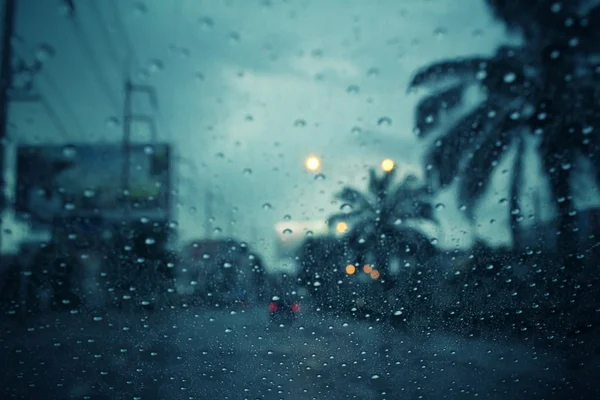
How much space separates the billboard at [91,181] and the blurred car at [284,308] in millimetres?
1147

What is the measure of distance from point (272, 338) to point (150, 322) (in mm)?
991

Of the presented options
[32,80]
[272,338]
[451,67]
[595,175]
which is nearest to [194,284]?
[272,338]

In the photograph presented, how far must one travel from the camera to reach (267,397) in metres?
4.70

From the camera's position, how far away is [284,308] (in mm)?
5160

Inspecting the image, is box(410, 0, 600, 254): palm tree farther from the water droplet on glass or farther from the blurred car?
the water droplet on glass

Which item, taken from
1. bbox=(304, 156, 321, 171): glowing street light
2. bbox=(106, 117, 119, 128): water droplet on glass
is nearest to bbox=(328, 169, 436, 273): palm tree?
bbox=(304, 156, 321, 171): glowing street light

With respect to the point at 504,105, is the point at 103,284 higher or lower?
lower

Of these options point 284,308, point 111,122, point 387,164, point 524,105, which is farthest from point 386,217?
point 111,122

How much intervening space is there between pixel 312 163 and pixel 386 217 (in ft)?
2.77

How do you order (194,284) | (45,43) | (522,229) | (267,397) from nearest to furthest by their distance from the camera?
(45,43) < (267,397) < (194,284) < (522,229)

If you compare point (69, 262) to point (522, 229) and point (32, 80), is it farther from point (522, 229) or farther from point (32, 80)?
point (522, 229)

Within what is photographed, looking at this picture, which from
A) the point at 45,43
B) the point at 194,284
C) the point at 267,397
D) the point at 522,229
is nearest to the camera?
the point at 45,43

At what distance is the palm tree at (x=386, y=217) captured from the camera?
17.4 ft

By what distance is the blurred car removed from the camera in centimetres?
514
